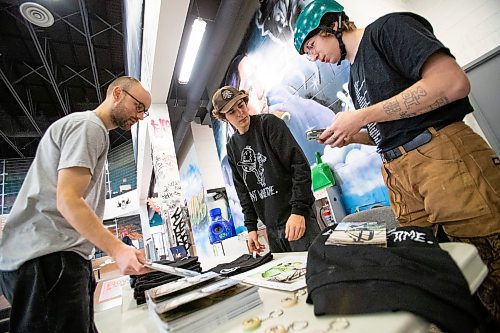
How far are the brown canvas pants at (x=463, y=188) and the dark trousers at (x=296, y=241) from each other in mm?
626

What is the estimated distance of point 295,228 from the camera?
139cm

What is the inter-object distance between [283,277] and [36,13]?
20.5 ft

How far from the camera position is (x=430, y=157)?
0.88 m

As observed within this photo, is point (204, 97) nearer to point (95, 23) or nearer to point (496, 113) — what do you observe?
point (95, 23)

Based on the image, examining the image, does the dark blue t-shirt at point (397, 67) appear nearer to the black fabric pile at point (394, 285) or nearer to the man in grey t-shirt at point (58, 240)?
the black fabric pile at point (394, 285)

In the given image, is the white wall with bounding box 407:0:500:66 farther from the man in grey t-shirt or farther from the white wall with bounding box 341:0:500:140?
the man in grey t-shirt

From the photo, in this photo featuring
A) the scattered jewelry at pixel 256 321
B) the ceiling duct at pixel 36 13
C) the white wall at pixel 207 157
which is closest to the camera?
the scattered jewelry at pixel 256 321

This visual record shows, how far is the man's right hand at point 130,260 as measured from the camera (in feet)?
3.11

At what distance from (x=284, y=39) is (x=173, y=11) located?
1.42 metres

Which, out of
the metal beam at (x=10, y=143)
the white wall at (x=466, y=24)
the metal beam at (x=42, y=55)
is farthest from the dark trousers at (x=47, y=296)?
the metal beam at (x=10, y=143)

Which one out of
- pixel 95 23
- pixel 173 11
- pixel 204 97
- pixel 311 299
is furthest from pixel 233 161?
pixel 95 23

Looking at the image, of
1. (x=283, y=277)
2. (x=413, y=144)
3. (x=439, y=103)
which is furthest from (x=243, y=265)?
(x=439, y=103)

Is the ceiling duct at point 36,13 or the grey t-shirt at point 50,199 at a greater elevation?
the ceiling duct at point 36,13

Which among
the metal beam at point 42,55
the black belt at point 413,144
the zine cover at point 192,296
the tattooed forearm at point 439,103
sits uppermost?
the metal beam at point 42,55
